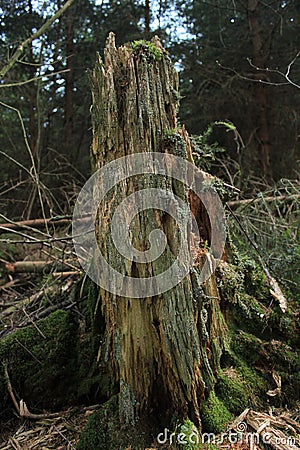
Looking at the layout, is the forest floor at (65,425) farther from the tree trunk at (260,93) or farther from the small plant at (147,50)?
the tree trunk at (260,93)

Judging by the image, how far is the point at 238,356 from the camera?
269 centimetres

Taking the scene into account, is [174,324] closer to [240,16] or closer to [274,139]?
[274,139]

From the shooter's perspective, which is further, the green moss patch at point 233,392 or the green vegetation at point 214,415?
the green moss patch at point 233,392

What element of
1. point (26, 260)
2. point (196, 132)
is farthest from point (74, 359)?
point (196, 132)

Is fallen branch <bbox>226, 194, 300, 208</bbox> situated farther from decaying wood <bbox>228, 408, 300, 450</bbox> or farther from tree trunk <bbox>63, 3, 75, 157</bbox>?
tree trunk <bbox>63, 3, 75, 157</bbox>

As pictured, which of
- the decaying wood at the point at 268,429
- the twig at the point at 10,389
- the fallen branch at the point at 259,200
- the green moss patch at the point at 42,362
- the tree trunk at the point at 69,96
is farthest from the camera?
the tree trunk at the point at 69,96

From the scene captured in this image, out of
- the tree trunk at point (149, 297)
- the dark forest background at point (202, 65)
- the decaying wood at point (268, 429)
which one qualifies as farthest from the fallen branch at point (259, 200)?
the dark forest background at point (202, 65)

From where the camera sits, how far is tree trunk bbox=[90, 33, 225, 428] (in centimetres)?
219

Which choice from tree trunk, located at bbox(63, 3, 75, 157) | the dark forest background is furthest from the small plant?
tree trunk, located at bbox(63, 3, 75, 157)

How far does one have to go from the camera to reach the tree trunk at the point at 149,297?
2.19 metres

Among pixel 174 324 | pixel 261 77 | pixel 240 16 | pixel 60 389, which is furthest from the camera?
pixel 240 16

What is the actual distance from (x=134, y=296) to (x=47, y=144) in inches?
337

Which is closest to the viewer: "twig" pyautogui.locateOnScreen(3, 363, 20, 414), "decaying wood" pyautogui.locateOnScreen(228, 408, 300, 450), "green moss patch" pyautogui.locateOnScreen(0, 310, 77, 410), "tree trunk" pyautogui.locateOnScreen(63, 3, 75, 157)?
"decaying wood" pyautogui.locateOnScreen(228, 408, 300, 450)

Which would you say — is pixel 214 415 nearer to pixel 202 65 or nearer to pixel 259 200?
pixel 259 200
